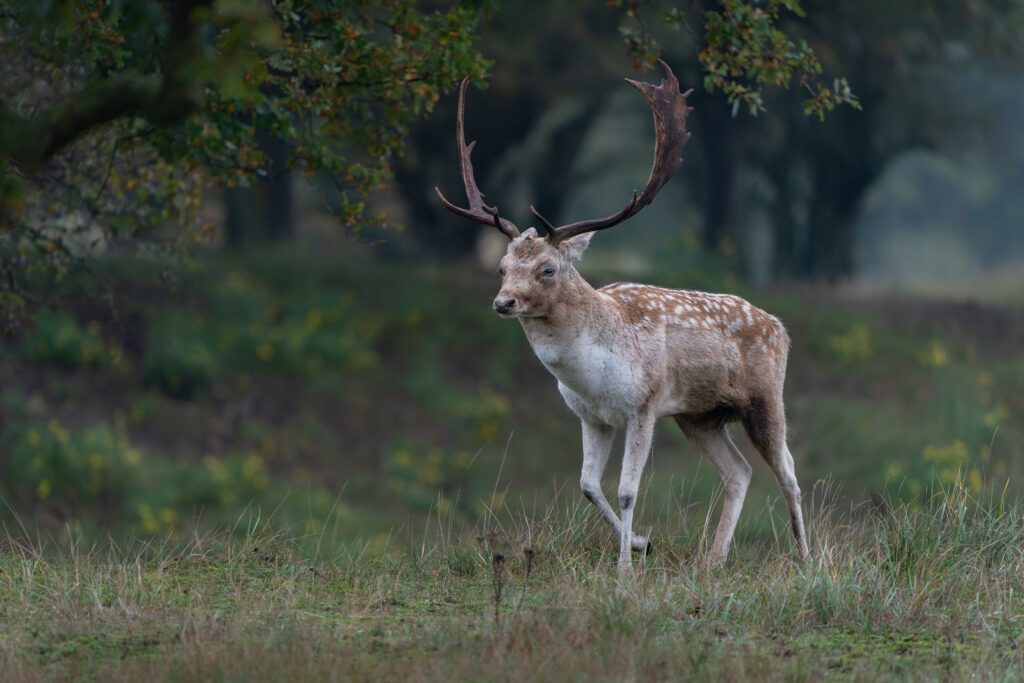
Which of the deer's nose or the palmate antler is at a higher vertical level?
the palmate antler

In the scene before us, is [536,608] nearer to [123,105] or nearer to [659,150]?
[123,105]

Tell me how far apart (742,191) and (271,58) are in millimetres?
24058

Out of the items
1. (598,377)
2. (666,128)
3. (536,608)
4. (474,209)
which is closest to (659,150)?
(666,128)

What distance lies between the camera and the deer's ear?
8.31 metres

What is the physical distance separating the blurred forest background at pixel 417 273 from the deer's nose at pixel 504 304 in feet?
5.56

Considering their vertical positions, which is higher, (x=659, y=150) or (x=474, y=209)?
(x=659, y=150)

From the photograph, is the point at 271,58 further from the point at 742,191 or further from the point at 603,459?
the point at 742,191

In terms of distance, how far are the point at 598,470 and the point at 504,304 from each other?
1268mm

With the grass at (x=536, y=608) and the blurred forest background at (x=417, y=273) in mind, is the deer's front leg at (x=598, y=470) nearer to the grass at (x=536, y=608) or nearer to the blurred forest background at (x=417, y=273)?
the grass at (x=536, y=608)

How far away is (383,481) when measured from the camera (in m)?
18.0

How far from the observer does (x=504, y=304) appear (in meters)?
7.80

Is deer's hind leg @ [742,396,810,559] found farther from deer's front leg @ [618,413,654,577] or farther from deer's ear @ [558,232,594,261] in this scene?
deer's ear @ [558,232,594,261]

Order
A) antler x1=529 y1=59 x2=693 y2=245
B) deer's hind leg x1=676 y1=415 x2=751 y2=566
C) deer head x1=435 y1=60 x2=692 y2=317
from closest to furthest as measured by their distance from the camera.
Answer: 1. deer head x1=435 y1=60 x2=692 y2=317
2. antler x1=529 y1=59 x2=693 y2=245
3. deer's hind leg x1=676 y1=415 x2=751 y2=566

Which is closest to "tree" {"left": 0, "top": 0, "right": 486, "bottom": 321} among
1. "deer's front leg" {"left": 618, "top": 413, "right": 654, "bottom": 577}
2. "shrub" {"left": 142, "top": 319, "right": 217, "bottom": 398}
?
"deer's front leg" {"left": 618, "top": 413, "right": 654, "bottom": 577}
